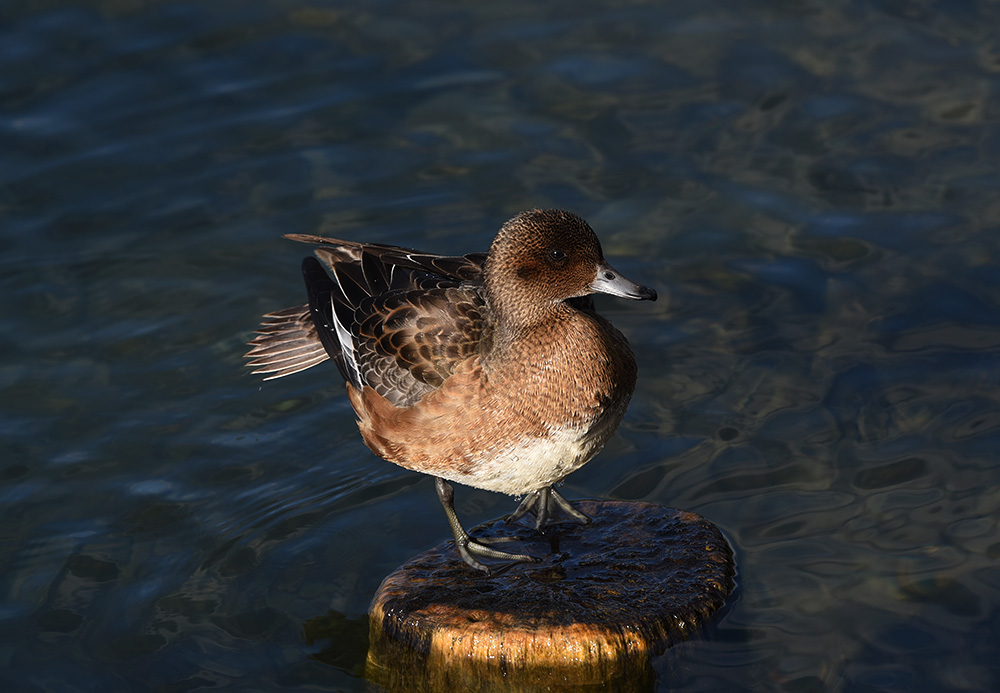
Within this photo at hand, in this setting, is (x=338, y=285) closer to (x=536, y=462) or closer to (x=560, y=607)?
(x=536, y=462)

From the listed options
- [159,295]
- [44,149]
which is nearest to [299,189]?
[159,295]

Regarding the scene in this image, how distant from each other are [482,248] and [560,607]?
3333mm

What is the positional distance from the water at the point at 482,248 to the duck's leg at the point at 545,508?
370mm

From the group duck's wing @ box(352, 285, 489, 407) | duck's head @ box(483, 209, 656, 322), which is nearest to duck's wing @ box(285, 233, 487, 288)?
duck's wing @ box(352, 285, 489, 407)

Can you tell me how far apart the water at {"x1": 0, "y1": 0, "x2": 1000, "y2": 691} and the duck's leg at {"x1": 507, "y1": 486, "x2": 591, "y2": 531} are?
1.21 feet

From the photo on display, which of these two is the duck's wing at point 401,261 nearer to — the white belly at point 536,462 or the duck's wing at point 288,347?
the duck's wing at point 288,347

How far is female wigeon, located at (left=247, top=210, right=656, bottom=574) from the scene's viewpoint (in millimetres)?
5168

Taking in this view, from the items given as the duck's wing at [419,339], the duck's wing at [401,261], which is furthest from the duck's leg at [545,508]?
the duck's wing at [401,261]

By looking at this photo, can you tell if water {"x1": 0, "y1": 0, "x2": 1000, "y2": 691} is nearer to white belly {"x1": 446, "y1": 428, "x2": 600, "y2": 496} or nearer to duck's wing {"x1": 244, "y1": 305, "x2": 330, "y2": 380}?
duck's wing {"x1": 244, "y1": 305, "x2": 330, "y2": 380}

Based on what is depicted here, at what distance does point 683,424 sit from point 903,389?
3.82ft

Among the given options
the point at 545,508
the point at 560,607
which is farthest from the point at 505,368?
the point at 560,607

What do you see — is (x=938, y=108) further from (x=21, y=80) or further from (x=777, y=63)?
(x=21, y=80)

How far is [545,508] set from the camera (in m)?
5.75

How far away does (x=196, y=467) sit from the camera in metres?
6.53
